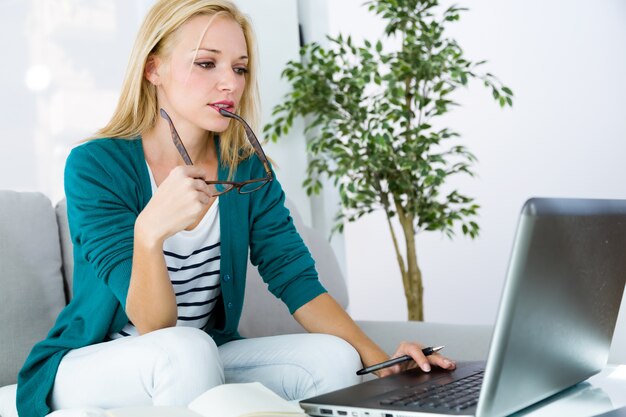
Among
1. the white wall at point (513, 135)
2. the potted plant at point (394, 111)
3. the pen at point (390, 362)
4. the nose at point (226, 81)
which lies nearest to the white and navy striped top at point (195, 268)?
the nose at point (226, 81)

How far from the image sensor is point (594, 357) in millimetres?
988

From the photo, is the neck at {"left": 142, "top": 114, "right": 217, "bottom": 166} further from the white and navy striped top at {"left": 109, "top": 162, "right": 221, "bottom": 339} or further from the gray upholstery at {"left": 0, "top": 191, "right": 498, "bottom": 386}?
the gray upholstery at {"left": 0, "top": 191, "right": 498, "bottom": 386}

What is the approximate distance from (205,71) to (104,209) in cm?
31

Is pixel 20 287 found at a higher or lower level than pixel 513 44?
lower

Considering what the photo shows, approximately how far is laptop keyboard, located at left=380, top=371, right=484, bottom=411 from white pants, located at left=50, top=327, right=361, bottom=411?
0.30 m

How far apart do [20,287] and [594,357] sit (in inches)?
45.0

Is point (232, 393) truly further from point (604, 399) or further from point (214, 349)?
point (604, 399)

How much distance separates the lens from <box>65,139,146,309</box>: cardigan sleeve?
1.28m

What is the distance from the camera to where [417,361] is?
1.19m

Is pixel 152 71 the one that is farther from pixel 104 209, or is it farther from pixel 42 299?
pixel 42 299

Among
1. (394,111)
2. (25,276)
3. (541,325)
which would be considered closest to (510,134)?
(394,111)

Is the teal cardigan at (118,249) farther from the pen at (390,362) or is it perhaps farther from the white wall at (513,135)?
the white wall at (513,135)

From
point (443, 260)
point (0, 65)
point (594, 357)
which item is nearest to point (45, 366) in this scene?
point (594, 357)

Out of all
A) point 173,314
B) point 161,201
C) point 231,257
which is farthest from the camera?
point 231,257
